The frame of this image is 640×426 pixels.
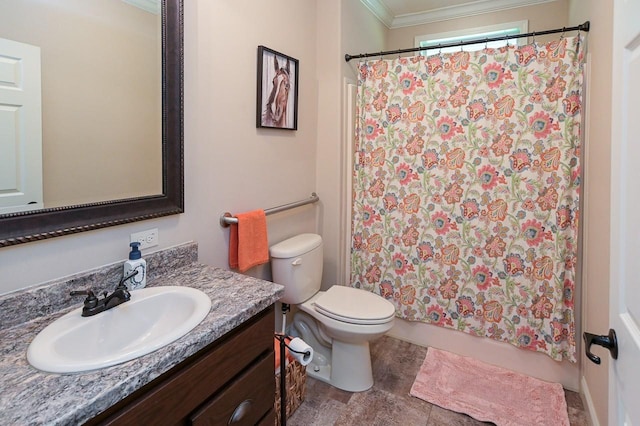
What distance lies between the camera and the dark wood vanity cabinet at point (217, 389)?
0.81 meters

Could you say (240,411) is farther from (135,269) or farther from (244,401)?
(135,269)

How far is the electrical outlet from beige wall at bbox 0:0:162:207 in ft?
0.49

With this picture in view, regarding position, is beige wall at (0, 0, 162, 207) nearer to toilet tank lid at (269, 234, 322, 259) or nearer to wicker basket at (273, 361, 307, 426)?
toilet tank lid at (269, 234, 322, 259)

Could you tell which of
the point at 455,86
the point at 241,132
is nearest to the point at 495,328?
the point at 455,86

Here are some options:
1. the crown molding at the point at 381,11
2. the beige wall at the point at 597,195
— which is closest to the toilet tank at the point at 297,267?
the beige wall at the point at 597,195

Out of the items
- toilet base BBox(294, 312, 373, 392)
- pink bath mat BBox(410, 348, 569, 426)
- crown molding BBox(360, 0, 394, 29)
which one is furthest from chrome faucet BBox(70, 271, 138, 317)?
crown molding BBox(360, 0, 394, 29)

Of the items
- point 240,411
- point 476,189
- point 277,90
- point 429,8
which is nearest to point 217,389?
point 240,411

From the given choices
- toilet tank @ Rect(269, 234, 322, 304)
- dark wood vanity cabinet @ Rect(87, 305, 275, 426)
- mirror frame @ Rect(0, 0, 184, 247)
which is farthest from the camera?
toilet tank @ Rect(269, 234, 322, 304)

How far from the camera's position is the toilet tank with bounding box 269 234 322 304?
1979 millimetres

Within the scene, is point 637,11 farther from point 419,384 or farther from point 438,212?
point 419,384

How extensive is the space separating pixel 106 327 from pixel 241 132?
3.58ft

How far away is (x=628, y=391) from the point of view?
2.35 ft

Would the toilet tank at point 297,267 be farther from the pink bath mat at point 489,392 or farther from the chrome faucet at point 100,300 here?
the chrome faucet at point 100,300

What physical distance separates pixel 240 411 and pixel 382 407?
1.05 m
